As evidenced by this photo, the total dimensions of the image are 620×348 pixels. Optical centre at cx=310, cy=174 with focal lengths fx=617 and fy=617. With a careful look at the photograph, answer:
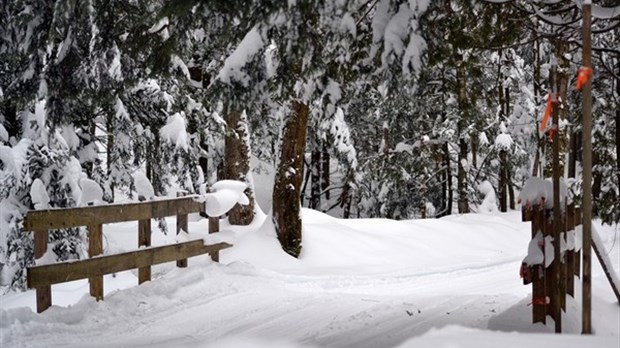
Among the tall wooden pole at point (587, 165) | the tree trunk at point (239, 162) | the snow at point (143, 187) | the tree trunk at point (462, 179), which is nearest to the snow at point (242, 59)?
the tall wooden pole at point (587, 165)

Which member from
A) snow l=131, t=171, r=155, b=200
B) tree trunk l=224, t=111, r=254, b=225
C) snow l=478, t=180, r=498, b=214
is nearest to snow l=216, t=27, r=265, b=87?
snow l=131, t=171, r=155, b=200

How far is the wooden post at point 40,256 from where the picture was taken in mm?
6747

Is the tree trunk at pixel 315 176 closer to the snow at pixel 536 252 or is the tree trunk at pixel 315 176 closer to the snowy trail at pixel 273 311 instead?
the snowy trail at pixel 273 311

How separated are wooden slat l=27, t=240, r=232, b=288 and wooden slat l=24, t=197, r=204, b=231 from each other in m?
0.44

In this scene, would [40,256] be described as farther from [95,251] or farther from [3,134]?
[3,134]

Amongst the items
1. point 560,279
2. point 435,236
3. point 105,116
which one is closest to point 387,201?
point 435,236

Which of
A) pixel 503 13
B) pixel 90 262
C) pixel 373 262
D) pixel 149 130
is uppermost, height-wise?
pixel 503 13

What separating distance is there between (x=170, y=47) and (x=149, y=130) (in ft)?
20.2

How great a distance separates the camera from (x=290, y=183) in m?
11.8

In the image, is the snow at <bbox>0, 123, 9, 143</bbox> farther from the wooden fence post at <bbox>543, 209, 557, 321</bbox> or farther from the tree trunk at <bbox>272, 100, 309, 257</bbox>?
the wooden fence post at <bbox>543, 209, 557, 321</bbox>

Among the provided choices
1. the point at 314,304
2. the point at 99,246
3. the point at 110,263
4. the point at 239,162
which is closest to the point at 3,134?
the point at 239,162

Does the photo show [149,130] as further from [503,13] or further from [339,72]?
[503,13]

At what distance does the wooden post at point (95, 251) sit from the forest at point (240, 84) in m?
0.65

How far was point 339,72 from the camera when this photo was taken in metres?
7.00
